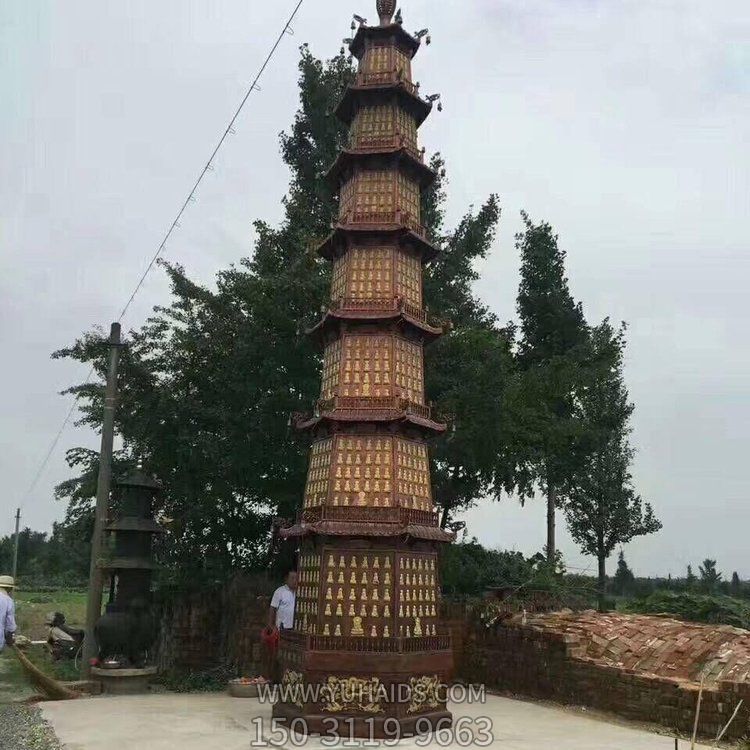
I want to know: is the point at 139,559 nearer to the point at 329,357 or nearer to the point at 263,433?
the point at 263,433

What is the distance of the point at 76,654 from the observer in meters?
22.0

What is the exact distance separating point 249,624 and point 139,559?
3419 mm

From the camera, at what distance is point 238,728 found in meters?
12.4

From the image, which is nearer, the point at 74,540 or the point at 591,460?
the point at 74,540

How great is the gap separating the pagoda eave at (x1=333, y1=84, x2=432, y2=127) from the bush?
1823 cm

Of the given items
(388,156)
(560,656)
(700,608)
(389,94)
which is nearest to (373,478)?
(560,656)

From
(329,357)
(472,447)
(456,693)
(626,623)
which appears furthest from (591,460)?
(329,357)

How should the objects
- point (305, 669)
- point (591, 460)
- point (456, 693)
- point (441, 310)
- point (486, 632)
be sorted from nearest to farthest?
1. point (305, 669)
2. point (456, 693)
3. point (486, 632)
4. point (441, 310)
5. point (591, 460)

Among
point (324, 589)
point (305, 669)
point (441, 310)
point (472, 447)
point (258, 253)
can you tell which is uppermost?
point (258, 253)

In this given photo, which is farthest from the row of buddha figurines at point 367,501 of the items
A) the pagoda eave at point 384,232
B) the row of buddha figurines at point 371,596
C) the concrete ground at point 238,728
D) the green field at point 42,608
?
the green field at point 42,608

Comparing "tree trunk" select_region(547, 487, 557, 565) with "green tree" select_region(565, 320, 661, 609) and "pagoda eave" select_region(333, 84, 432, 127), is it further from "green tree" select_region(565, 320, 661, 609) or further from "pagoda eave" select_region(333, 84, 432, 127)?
"pagoda eave" select_region(333, 84, 432, 127)

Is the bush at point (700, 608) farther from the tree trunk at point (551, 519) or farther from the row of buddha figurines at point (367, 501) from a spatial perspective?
the row of buddha figurines at point (367, 501)

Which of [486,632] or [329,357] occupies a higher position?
[329,357]

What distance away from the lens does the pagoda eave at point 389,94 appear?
16.5 metres
